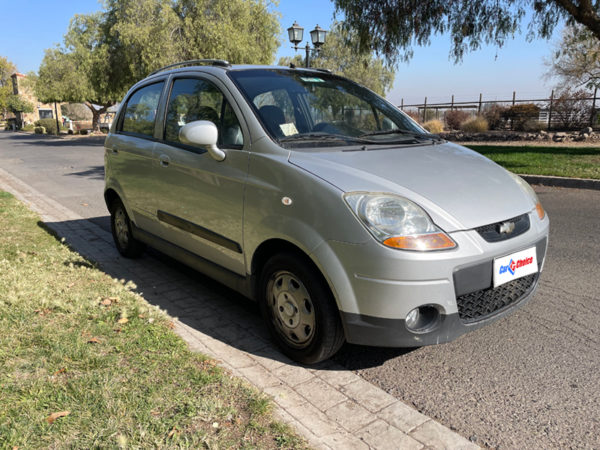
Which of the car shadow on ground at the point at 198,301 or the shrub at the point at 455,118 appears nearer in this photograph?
the car shadow on ground at the point at 198,301

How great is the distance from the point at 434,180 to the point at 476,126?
78.1 feet

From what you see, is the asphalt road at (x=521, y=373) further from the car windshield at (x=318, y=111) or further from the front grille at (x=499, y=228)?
the car windshield at (x=318, y=111)

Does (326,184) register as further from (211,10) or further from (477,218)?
(211,10)

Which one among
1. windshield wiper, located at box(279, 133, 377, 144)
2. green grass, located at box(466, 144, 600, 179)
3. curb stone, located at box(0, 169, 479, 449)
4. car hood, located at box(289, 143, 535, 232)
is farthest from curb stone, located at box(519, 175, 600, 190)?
curb stone, located at box(0, 169, 479, 449)

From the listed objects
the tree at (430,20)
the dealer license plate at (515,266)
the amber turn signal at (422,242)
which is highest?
the tree at (430,20)

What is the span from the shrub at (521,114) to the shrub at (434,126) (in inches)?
130

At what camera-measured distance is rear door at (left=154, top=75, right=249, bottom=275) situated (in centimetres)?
321

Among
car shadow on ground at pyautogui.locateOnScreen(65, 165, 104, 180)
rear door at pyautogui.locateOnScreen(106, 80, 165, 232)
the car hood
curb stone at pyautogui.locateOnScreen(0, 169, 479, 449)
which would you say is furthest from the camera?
car shadow on ground at pyautogui.locateOnScreen(65, 165, 104, 180)

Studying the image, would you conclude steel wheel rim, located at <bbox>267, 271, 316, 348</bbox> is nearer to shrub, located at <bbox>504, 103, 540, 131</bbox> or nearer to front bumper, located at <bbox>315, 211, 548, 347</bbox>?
front bumper, located at <bbox>315, 211, 548, 347</bbox>

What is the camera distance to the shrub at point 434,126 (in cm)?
2605

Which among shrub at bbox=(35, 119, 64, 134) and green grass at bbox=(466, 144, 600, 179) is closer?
green grass at bbox=(466, 144, 600, 179)

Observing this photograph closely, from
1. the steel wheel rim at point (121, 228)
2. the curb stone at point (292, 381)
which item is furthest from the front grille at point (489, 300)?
the steel wheel rim at point (121, 228)

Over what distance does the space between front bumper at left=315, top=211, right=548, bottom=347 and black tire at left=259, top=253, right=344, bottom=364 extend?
4.2 inches

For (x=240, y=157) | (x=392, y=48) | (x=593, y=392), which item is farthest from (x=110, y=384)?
(x=392, y=48)
